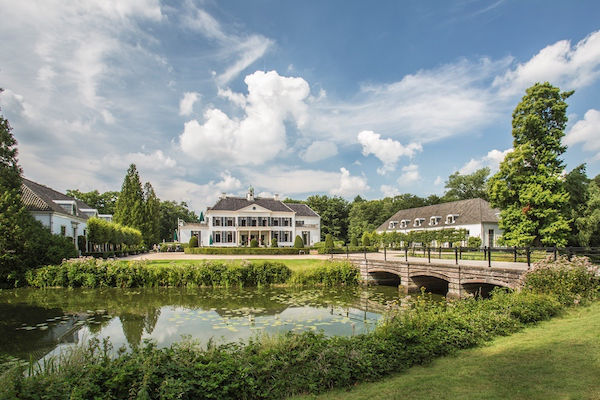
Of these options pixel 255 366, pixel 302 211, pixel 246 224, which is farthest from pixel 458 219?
pixel 255 366

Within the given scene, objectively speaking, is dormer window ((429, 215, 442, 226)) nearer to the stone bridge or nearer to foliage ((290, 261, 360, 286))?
the stone bridge

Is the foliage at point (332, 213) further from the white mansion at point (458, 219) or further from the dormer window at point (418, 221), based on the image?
the dormer window at point (418, 221)

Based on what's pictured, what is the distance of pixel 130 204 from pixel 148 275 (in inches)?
1341

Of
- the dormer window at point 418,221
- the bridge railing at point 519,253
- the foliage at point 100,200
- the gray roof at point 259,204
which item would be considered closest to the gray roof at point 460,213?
the dormer window at point 418,221

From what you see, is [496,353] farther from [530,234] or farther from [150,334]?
[530,234]

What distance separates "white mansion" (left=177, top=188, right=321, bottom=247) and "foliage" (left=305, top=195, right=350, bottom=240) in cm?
1272

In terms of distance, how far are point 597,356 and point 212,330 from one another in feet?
28.8

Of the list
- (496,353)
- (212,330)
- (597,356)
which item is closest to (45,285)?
(212,330)

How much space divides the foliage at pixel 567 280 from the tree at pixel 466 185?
54082 mm

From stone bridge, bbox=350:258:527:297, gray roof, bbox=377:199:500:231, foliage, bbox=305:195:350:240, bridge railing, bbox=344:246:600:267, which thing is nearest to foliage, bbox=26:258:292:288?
stone bridge, bbox=350:258:527:297

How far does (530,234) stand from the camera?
19.1m

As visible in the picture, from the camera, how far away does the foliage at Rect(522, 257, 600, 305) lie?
9.02 metres

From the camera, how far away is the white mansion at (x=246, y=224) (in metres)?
46.9

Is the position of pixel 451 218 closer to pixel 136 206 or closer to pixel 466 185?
pixel 466 185
